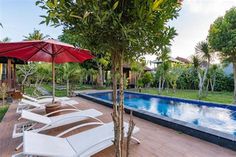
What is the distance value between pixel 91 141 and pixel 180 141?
281 centimetres

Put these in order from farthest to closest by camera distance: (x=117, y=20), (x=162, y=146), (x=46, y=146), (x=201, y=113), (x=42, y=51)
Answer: (x=201, y=113) < (x=42, y=51) < (x=162, y=146) < (x=46, y=146) < (x=117, y=20)

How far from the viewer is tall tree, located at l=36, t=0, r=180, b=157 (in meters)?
1.96

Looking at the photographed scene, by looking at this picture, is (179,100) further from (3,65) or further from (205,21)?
(3,65)

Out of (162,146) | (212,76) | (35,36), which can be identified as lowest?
(162,146)

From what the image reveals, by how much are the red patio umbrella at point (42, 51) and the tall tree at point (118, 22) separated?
0.75 m

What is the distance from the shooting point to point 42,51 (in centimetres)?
743

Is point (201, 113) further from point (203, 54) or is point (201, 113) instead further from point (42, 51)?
point (42, 51)

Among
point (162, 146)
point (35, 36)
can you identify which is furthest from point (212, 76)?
point (35, 36)

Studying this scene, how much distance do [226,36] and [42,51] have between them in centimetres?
1464

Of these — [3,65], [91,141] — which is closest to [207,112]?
[91,141]

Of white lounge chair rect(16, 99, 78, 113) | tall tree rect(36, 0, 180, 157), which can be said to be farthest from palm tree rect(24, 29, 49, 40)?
tall tree rect(36, 0, 180, 157)

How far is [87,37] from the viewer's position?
232 cm

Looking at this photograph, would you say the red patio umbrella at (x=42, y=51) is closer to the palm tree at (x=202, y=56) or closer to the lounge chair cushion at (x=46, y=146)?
the lounge chair cushion at (x=46, y=146)

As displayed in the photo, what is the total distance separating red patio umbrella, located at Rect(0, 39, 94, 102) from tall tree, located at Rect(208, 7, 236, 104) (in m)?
12.5
